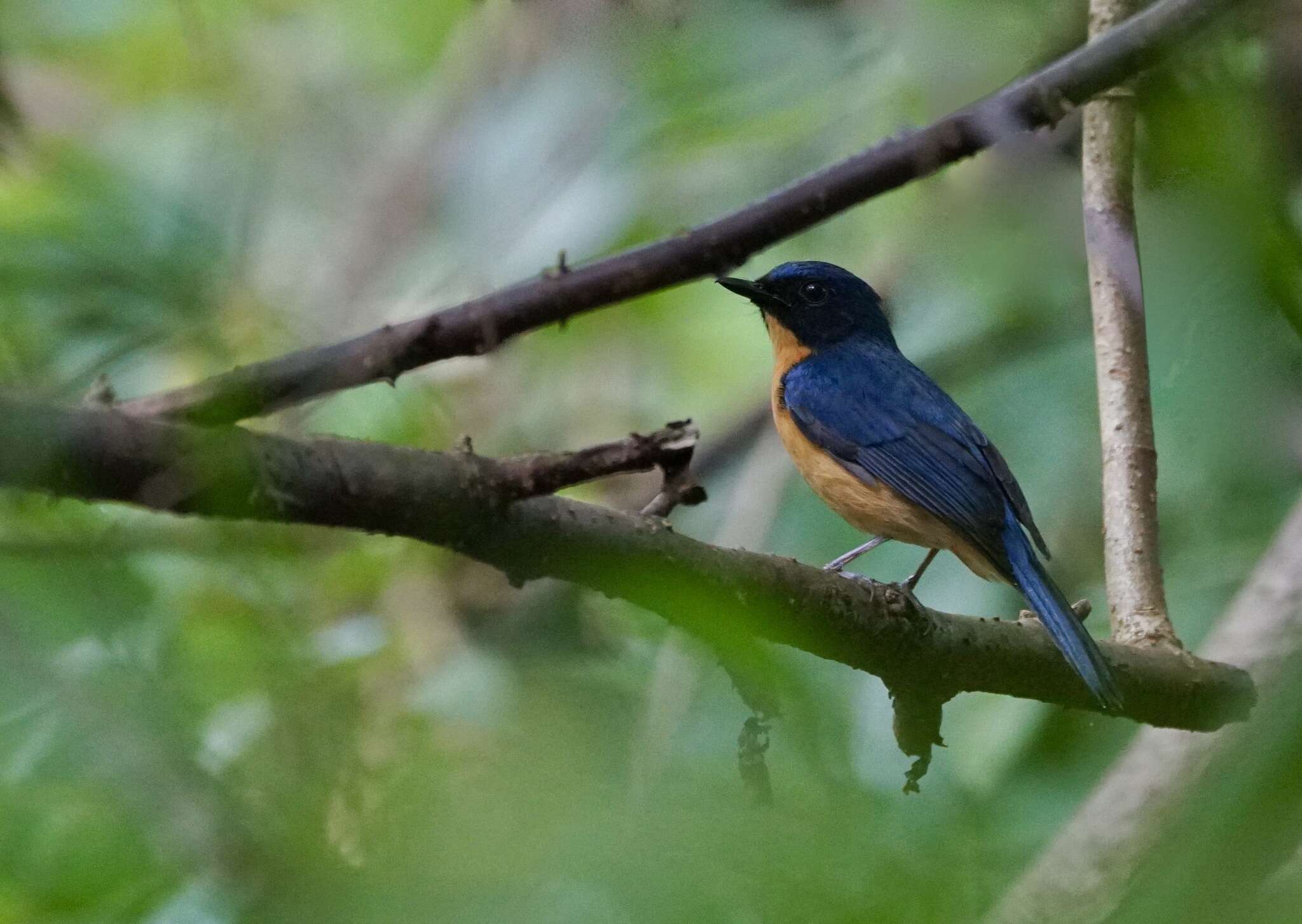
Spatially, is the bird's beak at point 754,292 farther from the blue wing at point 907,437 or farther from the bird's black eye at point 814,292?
the blue wing at point 907,437

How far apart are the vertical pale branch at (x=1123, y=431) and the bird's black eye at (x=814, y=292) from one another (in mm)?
1396

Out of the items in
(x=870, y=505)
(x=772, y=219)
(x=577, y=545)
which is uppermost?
(x=772, y=219)

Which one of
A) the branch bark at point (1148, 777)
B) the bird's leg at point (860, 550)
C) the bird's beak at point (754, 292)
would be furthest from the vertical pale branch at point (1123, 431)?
the bird's beak at point (754, 292)

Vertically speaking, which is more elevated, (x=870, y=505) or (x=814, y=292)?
(x=814, y=292)

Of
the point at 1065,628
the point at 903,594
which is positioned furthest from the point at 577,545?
the point at 1065,628

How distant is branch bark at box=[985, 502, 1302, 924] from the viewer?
1481 millimetres

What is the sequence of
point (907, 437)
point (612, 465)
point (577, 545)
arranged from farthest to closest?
point (907, 437) < point (612, 465) < point (577, 545)

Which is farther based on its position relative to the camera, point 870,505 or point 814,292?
point 814,292

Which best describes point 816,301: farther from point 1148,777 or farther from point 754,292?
point 1148,777

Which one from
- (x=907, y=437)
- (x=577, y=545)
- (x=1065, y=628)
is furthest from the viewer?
(x=907, y=437)

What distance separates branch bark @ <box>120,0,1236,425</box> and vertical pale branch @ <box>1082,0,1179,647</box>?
0.89 metres

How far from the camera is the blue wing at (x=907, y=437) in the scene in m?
3.55

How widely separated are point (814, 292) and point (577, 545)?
10.6ft

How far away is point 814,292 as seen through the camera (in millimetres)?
4625
